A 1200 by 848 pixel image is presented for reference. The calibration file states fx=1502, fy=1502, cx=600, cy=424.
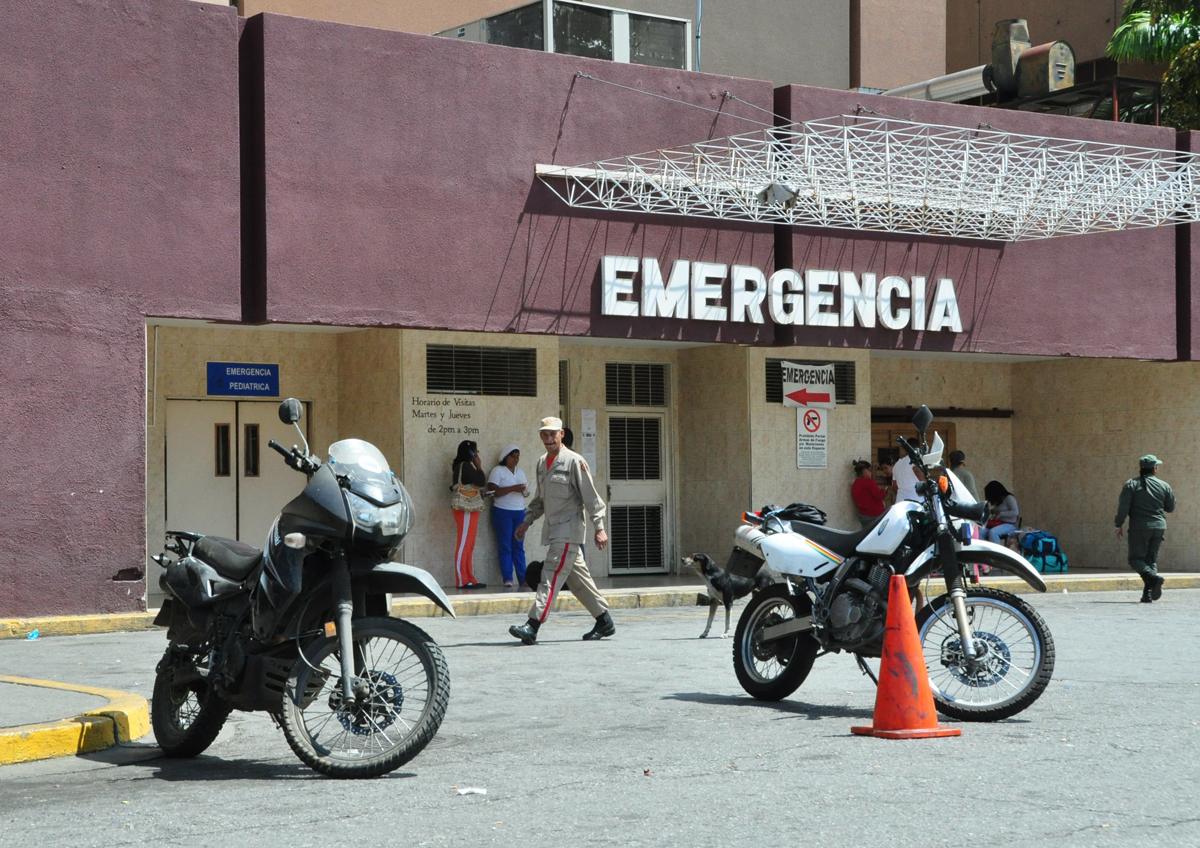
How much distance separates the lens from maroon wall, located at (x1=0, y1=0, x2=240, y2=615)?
1446 centimetres

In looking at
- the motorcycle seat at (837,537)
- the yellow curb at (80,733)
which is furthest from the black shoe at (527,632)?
the yellow curb at (80,733)

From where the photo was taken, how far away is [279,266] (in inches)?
618

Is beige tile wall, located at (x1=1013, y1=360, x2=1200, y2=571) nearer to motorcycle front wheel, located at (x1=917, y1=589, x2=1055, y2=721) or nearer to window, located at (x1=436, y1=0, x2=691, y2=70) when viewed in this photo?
window, located at (x1=436, y1=0, x2=691, y2=70)

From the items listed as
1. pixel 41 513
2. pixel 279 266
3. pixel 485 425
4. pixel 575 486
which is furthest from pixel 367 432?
pixel 575 486

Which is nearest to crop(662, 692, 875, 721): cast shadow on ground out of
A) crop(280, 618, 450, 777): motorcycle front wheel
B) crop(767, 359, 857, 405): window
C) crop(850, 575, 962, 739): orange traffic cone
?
crop(850, 575, 962, 739): orange traffic cone

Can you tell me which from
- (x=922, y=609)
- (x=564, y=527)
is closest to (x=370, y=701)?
(x=922, y=609)

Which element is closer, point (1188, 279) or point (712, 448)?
point (712, 448)

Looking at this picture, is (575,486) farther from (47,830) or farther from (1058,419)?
(1058,419)

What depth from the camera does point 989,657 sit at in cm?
827

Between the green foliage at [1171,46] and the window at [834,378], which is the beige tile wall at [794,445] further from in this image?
the green foliage at [1171,46]

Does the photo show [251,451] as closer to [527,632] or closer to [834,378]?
[527,632]

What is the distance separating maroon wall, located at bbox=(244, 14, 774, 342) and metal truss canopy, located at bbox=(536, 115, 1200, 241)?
365mm

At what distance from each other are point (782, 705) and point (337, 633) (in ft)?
10.6

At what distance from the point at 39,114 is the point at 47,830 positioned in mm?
10419
